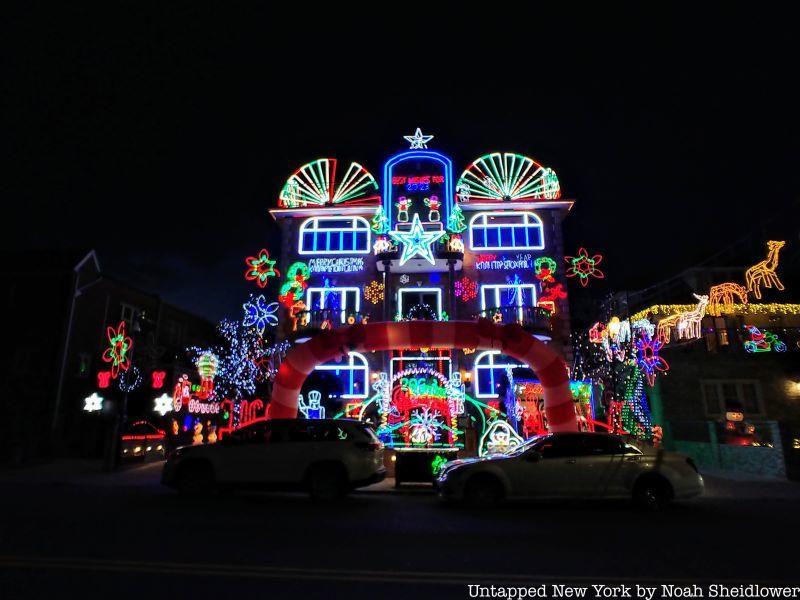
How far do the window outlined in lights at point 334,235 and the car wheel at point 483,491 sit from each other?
1481 centimetres

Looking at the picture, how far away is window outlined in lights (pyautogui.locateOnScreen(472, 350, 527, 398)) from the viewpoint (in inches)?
802

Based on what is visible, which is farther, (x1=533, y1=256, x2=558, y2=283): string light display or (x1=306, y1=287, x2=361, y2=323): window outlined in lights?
(x1=306, y1=287, x2=361, y2=323): window outlined in lights

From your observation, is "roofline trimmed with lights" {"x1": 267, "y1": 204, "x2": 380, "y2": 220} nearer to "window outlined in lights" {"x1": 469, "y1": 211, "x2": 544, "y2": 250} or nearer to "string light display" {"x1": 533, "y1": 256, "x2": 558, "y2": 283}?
"window outlined in lights" {"x1": 469, "y1": 211, "x2": 544, "y2": 250}

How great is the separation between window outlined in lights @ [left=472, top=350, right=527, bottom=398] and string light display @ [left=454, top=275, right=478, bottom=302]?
258cm

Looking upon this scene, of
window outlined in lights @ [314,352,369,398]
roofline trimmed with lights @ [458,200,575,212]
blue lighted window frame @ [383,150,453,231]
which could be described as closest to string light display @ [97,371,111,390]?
window outlined in lights @ [314,352,369,398]

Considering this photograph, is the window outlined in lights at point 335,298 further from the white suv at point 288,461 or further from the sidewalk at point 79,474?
the white suv at point 288,461

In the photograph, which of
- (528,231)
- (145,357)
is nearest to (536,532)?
(528,231)

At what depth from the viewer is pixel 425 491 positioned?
1102cm

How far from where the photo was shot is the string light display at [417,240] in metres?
19.7

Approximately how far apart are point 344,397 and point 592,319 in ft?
55.9

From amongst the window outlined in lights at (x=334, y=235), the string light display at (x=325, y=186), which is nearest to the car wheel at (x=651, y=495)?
the window outlined in lights at (x=334, y=235)

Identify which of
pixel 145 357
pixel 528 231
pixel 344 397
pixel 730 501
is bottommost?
pixel 730 501

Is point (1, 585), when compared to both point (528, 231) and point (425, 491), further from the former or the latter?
point (528, 231)

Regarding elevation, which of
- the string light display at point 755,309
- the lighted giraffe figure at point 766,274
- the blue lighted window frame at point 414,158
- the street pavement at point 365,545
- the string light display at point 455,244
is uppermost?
the blue lighted window frame at point 414,158
